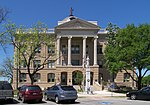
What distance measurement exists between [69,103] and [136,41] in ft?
74.5

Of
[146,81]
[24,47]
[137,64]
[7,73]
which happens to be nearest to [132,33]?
[137,64]

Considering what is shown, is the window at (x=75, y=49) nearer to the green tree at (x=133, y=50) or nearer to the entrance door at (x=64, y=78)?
the entrance door at (x=64, y=78)

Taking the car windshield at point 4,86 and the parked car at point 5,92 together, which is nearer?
the parked car at point 5,92

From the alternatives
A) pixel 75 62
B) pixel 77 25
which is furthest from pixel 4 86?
pixel 75 62

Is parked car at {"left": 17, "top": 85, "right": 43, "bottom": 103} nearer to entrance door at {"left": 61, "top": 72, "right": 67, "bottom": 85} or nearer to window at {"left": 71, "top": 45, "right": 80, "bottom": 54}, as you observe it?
entrance door at {"left": 61, "top": 72, "right": 67, "bottom": 85}

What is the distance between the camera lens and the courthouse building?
219ft

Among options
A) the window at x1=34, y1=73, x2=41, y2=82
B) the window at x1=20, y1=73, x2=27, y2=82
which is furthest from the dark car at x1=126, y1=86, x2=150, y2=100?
the window at x1=20, y1=73, x2=27, y2=82

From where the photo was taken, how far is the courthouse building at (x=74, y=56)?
219ft

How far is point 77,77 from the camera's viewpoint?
208 feet

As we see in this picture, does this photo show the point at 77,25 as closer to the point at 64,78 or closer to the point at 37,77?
the point at 64,78

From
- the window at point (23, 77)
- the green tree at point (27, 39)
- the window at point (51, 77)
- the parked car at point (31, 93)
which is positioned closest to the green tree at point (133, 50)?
the green tree at point (27, 39)

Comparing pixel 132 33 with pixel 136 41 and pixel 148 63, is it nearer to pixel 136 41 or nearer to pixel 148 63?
pixel 136 41

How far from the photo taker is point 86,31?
67188mm

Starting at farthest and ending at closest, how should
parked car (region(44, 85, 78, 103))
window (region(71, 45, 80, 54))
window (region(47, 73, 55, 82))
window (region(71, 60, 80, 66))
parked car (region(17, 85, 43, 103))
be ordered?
window (region(71, 45, 80, 54)) < window (region(71, 60, 80, 66)) < window (region(47, 73, 55, 82)) < parked car (region(17, 85, 43, 103)) < parked car (region(44, 85, 78, 103))
